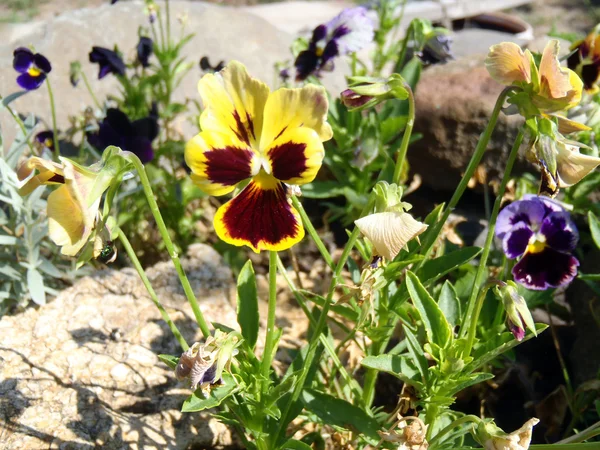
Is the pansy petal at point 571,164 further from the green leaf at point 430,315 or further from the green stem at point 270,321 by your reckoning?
the green stem at point 270,321

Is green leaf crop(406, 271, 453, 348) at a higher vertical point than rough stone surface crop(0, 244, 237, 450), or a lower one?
higher

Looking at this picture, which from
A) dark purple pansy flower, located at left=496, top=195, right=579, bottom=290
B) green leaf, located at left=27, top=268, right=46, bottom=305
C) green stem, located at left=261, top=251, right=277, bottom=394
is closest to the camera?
green stem, located at left=261, top=251, right=277, bottom=394

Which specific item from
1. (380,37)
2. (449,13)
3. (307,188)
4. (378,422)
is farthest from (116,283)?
(449,13)

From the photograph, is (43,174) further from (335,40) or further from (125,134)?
(335,40)

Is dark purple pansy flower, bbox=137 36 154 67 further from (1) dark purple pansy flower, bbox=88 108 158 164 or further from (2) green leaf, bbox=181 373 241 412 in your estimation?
(2) green leaf, bbox=181 373 241 412

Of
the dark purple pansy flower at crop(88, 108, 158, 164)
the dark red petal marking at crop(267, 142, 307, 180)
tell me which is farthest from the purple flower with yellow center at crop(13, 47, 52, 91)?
the dark red petal marking at crop(267, 142, 307, 180)

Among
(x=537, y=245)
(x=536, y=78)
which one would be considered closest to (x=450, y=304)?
(x=537, y=245)

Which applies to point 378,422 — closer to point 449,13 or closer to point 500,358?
point 500,358
